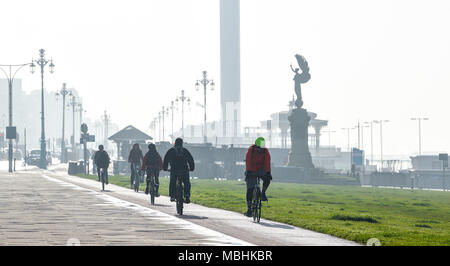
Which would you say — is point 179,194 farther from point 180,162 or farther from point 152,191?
point 152,191

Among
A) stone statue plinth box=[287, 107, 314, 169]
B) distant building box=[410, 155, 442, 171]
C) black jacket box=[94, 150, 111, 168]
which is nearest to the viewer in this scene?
black jacket box=[94, 150, 111, 168]

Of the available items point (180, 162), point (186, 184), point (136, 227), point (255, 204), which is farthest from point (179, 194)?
point (136, 227)

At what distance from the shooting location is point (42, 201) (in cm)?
2916

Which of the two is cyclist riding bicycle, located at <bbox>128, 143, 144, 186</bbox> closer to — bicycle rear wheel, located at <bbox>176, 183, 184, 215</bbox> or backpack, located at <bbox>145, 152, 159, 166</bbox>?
backpack, located at <bbox>145, 152, 159, 166</bbox>

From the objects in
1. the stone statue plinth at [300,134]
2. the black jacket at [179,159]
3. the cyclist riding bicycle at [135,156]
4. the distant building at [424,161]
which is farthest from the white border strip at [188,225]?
the distant building at [424,161]

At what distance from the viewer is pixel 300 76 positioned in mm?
82438

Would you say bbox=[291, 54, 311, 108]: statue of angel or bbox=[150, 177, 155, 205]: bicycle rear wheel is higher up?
bbox=[291, 54, 311, 108]: statue of angel

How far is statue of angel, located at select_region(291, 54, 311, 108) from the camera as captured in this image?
81250 millimetres

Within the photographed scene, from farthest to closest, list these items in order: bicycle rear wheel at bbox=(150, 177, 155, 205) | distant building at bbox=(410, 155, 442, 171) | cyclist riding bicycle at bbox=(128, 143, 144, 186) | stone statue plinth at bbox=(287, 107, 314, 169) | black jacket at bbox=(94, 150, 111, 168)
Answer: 1. distant building at bbox=(410, 155, 442, 171)
2. stone statue plinth at bbox=(287, 107, 314, 169)
3. black jacket at bbox=(94, 150, 111, 168)
4. cyclist riding bicycle at bbox=(128, 143, 144, 186)
5. bicycle rear wheel at bbox=(150, 177, 155, 205)

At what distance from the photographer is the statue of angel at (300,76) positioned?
81250mm

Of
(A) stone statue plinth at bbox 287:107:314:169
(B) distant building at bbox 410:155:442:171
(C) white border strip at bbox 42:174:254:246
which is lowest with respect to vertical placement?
(C) white border strip at bbox 42:174:254:246

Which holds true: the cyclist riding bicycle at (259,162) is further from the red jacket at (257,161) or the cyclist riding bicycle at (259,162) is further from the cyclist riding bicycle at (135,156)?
the cyclist riding bicycle at (135,156)

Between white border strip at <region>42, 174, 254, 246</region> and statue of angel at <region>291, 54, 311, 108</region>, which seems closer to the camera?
white border strip at <region>42, 174, 254, 246</region>

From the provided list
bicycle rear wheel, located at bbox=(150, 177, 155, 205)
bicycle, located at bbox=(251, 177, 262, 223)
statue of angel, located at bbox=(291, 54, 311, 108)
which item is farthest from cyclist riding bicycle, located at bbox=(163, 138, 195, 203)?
statue of angel, located at bbox=(291, 54, 311, 108)
